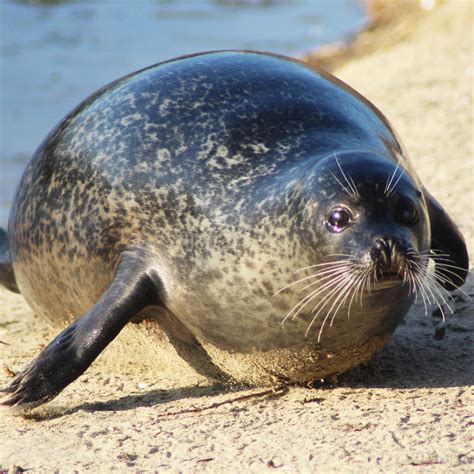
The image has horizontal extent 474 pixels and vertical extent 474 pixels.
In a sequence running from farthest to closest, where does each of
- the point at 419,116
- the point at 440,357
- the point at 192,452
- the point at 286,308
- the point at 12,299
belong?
1. the point at 419,116
2. the point at 12,299
3. the point at 440,357
4. the point at 286,308
5. the point at 192,452

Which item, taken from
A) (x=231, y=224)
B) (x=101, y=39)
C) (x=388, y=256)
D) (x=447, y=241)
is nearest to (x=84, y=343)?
(x=231, y=224)

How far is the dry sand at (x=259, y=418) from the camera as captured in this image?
425 cm

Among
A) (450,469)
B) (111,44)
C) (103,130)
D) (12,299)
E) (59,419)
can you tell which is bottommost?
(450,469)

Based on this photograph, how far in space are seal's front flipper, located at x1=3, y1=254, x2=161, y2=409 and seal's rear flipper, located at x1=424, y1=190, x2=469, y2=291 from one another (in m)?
1.60

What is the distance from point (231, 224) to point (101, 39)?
1460 cm

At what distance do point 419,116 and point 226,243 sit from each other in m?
6.60

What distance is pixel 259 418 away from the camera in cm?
474

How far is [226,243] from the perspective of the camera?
488cm

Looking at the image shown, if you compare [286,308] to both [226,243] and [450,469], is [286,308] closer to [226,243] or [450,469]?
[226,243]

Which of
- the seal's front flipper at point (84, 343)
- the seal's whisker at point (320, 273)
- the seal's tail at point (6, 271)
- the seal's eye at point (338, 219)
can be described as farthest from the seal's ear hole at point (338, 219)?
the seal's tail at point (6, 271)

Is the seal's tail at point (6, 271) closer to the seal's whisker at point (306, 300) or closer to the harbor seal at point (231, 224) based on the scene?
the harbor seal at point (231, 224)

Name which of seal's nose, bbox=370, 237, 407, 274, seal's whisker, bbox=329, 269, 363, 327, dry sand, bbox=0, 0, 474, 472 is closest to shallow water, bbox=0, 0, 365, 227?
dry sand, bbox=0, 0, 474, 472

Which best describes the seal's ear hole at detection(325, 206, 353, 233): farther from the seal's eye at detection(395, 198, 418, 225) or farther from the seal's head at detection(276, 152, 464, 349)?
the seal's eye at detection(395, 198, 418, 225)

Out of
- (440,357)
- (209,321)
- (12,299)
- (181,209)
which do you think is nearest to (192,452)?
(209,321)
